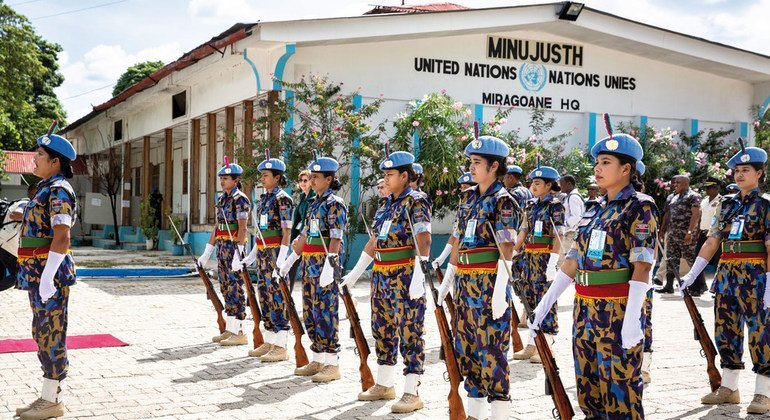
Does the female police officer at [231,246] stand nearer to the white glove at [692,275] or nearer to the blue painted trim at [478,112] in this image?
the white glove at [692,275]

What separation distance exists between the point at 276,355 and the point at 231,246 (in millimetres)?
1539

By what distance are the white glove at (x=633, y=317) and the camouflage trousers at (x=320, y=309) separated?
141 inches

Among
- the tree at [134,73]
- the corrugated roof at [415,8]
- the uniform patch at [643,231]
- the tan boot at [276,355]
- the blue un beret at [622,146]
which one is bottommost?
the tan boot at [276,355]

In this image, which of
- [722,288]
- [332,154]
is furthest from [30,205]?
[332,154]

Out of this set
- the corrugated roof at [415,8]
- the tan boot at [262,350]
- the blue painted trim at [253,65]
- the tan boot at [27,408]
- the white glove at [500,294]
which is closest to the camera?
the white glove at [500,294]

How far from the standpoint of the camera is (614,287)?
4629mm

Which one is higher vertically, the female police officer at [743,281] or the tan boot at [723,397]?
the female police officer at [743,281]

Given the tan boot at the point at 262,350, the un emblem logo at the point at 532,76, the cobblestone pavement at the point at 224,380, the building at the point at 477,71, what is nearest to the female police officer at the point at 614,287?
the cobblestone pavement at the point at 224,380

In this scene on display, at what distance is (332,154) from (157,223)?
11475 mm

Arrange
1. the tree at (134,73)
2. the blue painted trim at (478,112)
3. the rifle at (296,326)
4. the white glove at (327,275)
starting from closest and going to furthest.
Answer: the white glove at (327,275)
the rifle at (296,326)
the blue painted trim at (478,112)
the tree at (134,73)

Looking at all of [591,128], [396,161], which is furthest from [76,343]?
Answer: [591,128]

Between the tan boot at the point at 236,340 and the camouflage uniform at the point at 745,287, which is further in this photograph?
the tan boot at the point at 236,340

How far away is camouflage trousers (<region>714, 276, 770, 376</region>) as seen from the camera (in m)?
6.51

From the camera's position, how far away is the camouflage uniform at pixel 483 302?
5.53 metres
